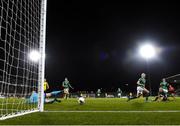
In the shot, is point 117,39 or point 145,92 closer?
point 145,92

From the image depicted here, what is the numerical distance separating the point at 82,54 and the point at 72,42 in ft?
8.61

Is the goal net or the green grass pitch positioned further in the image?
the goal net

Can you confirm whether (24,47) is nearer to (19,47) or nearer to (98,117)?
(19,47)

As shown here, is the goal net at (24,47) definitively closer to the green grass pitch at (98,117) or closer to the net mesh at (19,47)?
the net mesh at (19,47)

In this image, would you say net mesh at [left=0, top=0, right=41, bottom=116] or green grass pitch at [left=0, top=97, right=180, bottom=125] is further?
net mesh at [left=0, top=0, right=41, bottom=116]

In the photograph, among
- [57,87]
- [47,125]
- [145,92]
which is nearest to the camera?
[47,125]

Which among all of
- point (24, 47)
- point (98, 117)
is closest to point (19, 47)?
point (24, 47)

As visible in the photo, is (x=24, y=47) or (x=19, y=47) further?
(x=24, y=47)

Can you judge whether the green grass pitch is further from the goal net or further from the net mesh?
the net mesh

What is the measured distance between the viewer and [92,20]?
158ft

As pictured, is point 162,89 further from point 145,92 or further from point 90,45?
point 90,45

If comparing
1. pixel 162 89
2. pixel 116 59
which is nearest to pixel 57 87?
pixel 116 59

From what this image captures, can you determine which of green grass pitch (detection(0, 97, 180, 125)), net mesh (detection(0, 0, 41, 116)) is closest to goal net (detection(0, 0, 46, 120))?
net mesh (detection(0, 0, 41, 116))

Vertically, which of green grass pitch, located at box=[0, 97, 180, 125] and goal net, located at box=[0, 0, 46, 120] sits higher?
goal net, located at box=[0, 0, 46, 120]
